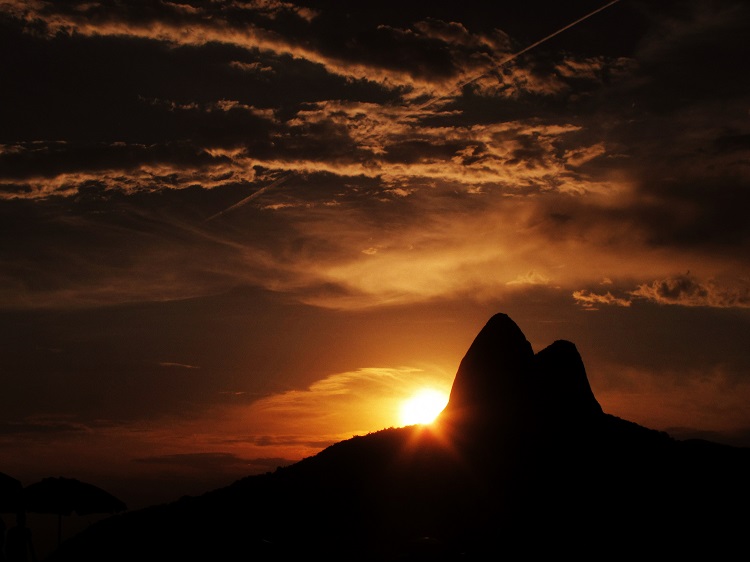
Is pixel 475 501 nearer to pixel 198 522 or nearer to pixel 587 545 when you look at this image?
pixel 587 545

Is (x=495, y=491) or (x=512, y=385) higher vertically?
(x=512, y=385)

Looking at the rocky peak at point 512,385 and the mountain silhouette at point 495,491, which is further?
the rocky peak at point 512,385

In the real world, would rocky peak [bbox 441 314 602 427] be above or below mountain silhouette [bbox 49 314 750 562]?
above

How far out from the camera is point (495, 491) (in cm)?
6925

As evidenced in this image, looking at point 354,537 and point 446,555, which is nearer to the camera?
point 446,555

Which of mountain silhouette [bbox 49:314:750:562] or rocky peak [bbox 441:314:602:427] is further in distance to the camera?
rocky peak [bbox 441:314:602:427]

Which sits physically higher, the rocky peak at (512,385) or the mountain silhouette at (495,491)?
the rocky peak at (512,385)

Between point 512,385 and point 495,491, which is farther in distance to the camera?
point 512,385

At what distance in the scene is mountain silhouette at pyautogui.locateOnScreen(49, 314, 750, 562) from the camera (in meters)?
57.4

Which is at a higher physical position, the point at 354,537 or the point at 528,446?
the point at 528,446

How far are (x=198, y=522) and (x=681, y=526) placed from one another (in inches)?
1449

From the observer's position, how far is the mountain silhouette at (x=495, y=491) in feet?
188

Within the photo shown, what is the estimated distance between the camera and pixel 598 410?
82750mm

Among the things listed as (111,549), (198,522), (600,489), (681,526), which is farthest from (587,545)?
(111,549)
